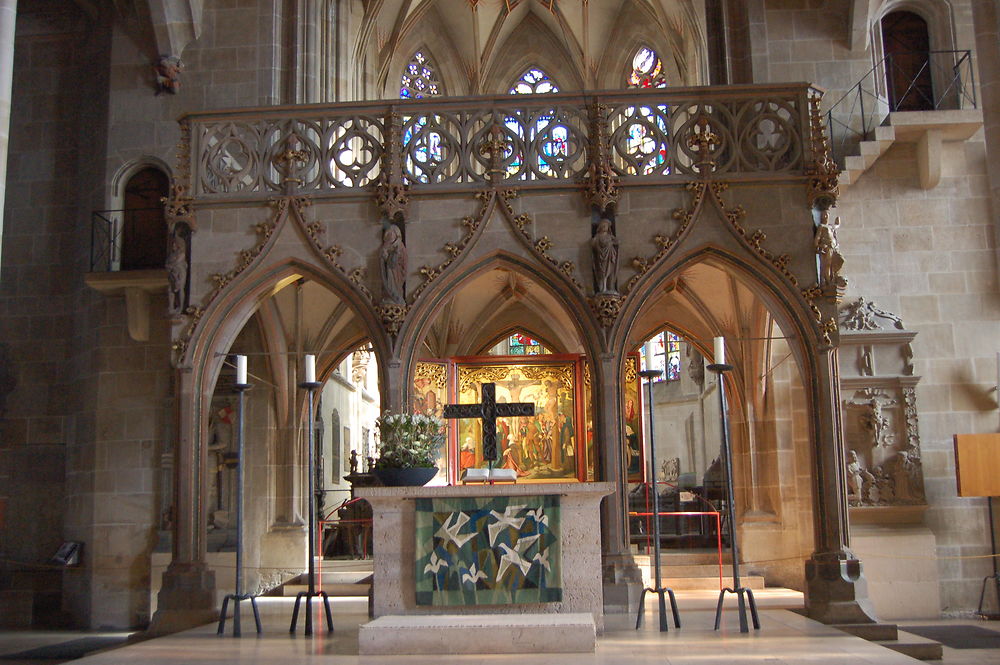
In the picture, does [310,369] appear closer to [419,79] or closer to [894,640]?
[894,640]

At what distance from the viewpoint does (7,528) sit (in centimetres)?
1584

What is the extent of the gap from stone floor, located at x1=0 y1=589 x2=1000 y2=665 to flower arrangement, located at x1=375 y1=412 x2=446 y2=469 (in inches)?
61.2

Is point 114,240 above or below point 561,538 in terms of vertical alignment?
above

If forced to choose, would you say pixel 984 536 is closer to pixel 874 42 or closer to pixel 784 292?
pixel 784 292

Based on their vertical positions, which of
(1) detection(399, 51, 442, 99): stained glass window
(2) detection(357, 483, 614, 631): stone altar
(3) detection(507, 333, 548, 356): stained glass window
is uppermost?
(1) detection(399, 51, 442, 99): stained glass window

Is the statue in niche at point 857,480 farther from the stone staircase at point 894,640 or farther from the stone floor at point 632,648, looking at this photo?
the stone staircase at point 894,640

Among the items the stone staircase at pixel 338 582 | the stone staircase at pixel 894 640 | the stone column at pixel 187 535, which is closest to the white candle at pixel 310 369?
the stone column at pixel 187 535

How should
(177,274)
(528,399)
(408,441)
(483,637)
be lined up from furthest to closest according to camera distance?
(528,399) < (177,274) < (408,441) < (483,637)

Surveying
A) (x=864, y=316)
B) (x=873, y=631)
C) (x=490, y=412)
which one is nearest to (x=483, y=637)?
(x=490, y=412)

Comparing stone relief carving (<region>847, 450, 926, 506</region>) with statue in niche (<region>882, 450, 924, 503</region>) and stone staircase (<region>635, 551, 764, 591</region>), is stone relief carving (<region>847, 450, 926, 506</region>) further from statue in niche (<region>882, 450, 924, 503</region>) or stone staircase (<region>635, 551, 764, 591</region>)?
stone staircase (<region>635, 551, 764, 591</region>)

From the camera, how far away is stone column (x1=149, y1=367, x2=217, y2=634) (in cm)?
1193

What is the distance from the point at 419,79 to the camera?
24.2 metres

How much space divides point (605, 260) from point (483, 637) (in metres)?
5.29

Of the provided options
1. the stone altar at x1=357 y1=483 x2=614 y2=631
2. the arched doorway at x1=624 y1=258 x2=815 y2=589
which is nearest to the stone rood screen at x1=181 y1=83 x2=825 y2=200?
the arched doorway at x1=624 y1=258 x2=815 y2=589
